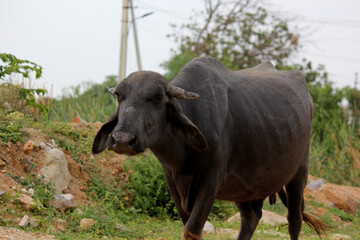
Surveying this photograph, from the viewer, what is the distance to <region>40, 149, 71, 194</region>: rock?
7238mm

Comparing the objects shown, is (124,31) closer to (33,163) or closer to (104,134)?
(33,163)

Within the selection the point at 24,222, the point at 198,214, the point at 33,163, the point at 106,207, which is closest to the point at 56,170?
the point at 33,163

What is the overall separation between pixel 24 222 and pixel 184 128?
2688 millimetres

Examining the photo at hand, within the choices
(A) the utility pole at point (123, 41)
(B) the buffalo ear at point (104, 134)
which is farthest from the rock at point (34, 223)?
(A) the utility pole at point (123, 41)

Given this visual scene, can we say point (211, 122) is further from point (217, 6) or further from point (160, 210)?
point (217, 6)

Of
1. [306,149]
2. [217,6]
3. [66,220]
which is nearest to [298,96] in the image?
[306,149]

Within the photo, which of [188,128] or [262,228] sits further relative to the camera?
[262,228]

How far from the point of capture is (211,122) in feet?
13.8

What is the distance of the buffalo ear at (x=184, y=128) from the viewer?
3.88 meters

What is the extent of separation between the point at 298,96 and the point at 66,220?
3155 millimetres

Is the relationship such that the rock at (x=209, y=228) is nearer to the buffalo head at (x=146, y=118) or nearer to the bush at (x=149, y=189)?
the bush at (x=149, y=189)

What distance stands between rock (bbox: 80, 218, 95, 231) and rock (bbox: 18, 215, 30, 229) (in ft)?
2.40

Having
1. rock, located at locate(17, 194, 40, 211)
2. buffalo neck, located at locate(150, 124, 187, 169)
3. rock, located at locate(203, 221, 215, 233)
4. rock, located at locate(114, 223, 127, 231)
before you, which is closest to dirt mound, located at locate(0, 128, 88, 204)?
rock, located at locate(17, 194, 40, 211)

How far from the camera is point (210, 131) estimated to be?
4168 mm
